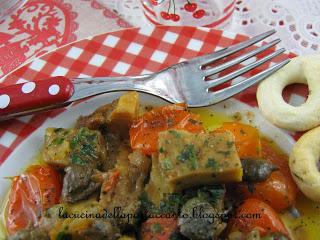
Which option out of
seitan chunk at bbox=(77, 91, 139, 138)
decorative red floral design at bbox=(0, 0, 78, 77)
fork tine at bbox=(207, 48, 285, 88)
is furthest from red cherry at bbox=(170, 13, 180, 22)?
seitan chunk at bbox=(77, 91, 139, 138)

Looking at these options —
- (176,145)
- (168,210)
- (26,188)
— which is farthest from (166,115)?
(26,188)

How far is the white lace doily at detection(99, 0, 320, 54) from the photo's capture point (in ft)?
7.40

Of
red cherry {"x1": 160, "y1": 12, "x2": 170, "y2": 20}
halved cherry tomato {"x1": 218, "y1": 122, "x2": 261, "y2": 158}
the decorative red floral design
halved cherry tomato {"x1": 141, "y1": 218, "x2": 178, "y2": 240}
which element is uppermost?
halved cherry tomato {"x1": 218, "y1": 122, "x2": 261, "y2": 158}

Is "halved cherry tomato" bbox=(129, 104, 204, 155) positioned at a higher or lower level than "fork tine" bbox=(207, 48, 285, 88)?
lower

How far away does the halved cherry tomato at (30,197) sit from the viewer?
5.39ft

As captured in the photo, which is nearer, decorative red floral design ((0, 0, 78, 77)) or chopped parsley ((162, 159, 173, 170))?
chopped parsley ((162, 159, 173, 170))

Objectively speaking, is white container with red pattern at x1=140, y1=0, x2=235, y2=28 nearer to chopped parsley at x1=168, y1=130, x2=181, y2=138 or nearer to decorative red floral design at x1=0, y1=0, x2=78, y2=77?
decorative red floral design at x1=0, y1=0, x2=78, y2=77

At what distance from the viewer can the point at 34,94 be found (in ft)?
5.82

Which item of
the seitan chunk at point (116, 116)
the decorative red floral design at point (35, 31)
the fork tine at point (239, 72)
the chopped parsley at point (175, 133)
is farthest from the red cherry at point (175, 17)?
the chopped parsley at point (175, 133)

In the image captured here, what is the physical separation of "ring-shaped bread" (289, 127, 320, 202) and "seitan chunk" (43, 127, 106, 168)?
64 centimetres

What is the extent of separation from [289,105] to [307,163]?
251 mm

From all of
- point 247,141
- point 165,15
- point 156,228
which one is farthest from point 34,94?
point 165,15

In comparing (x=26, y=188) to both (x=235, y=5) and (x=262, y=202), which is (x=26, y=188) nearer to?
(x=262, y=202)

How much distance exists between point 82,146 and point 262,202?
623mm
